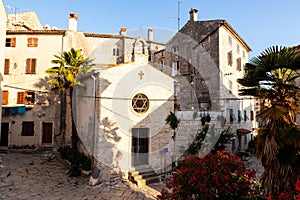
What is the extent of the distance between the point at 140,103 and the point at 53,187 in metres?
6.70

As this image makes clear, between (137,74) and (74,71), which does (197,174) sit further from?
(74,71)

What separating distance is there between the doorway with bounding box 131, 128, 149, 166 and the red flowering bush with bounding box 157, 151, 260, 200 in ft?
23.1

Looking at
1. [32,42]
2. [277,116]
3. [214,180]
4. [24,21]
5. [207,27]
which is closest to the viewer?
[277,116]

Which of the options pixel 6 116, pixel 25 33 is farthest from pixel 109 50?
pixel 6 116

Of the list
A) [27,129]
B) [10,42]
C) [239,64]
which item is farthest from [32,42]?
[239,64]

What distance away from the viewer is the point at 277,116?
5.41 m

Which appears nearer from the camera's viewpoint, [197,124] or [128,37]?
[197,124]

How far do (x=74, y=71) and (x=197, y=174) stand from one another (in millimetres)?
11455

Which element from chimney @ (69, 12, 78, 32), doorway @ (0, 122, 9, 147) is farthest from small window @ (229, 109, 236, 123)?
doorway @ (0, 122, 9, 147)

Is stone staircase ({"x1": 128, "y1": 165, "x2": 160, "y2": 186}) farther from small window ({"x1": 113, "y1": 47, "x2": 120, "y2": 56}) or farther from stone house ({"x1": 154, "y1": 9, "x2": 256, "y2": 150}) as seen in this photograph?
small window ({"x1": 113, "y1": 47, "x2": 120, "y2": 56})

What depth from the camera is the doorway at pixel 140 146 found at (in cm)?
1297

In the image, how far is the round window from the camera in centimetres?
1322

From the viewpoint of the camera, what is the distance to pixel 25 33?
19281mm

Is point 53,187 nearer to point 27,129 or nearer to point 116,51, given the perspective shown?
point 27,129
